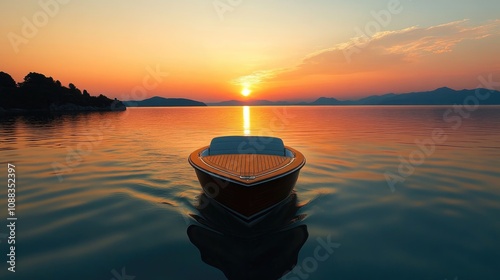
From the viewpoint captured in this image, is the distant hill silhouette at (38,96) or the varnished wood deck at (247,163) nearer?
the varnished wood deck at (247,163)

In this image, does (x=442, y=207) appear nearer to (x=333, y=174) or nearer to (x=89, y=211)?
(x=333, y=174)

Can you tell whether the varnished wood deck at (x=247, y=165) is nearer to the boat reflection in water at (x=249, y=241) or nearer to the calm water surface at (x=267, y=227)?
the boat reflection in water at (x=249, y=241)

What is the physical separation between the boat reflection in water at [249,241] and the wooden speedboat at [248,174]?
0.46 m

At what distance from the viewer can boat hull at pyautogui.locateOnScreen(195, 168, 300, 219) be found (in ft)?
25.1

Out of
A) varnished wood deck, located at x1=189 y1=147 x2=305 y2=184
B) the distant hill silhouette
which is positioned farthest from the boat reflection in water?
the distant hill silhouette

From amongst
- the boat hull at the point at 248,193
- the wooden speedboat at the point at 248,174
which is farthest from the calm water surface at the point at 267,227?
the wooden speedboat at the point at 248,174

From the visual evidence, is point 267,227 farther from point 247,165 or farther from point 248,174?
point 247,165

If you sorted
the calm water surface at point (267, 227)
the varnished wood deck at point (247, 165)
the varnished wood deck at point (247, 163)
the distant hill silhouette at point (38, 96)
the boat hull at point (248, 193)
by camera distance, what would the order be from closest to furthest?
the calm water surface at point (267, 227), the boat hull at point (248, 193), the varnished wood deck at point (247, 165), the varnished wood deck at point (247, 163), the distant hill silhouette at point (38, 96)

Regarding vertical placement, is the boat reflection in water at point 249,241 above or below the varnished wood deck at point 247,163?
below

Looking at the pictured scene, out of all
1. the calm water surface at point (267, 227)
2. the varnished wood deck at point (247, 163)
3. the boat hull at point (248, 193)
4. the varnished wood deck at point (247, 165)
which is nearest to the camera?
the calm water surface at point (267, 227)

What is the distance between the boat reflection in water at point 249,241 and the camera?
6227 millimetres

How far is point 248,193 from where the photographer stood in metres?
7.54

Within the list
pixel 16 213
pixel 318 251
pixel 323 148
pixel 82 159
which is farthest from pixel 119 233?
pixel 323 148

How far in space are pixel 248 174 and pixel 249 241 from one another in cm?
203
